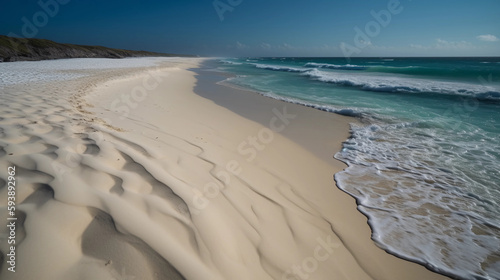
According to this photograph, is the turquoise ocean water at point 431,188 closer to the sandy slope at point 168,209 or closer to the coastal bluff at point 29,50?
the sandy slope at point 168,209

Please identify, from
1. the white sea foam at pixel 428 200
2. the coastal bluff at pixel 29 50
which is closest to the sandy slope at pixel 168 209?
the white sea foam at pixel 428 200

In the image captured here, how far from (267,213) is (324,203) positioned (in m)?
0.89

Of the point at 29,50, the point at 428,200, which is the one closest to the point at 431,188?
the point at 428,200

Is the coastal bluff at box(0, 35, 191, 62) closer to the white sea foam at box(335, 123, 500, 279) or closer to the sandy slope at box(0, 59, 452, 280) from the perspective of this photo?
the sandy slope at box(0, 59, 452, 280)

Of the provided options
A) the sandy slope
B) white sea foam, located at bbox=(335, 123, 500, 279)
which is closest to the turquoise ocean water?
white sea foam, located at bbox=(335, 123, 500, 279)

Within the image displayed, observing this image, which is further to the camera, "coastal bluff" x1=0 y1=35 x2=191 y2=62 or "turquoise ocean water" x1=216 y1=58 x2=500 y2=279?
"coastal bluff" x1=0 y1=35 x2=191 y2=62

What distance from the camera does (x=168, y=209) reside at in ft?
6.11

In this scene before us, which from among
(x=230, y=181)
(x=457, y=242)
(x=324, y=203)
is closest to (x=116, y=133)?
(x=230, y=181)

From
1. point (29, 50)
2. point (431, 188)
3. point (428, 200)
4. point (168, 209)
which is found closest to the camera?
point (168, 209)

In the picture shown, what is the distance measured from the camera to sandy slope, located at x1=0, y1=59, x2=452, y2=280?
4.50 feet

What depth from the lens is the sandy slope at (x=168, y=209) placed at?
1.37 meters

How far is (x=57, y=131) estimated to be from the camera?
119 inches

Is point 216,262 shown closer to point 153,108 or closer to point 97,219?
point 97,219

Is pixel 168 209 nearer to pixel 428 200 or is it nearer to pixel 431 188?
pixel 428 200
